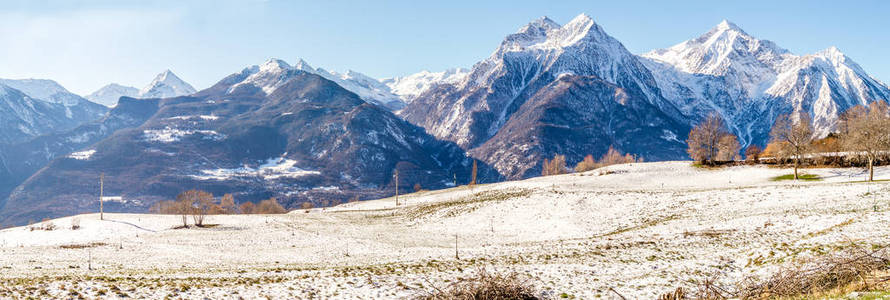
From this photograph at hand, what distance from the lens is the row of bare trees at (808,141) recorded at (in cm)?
6994

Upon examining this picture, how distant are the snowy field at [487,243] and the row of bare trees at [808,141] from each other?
14.8 feet

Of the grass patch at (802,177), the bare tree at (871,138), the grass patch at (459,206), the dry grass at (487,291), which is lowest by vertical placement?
the grass patch at (459,206)

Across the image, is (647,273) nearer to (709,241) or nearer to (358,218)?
(709,241)

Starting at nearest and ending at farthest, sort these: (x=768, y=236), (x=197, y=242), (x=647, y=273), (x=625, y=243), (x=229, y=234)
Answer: (x=647, y=273)
(x=768, y=236)
(x=625, y=243)
(x=197, y=242)
(x=229, y=234)

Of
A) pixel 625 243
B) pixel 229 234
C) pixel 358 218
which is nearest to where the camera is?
pixel 625 243

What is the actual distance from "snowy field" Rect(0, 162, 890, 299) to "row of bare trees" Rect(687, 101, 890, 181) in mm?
4516

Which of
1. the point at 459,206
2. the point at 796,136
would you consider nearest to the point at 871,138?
the point at 796,136

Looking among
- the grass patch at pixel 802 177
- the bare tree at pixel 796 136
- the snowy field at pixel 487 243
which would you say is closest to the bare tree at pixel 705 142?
the snowy field at pixel 487 243

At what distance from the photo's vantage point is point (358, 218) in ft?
261

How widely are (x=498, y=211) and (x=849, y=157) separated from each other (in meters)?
62.9

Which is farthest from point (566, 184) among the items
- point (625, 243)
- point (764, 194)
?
point (625, 243)

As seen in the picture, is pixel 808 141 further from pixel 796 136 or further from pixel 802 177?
pixel 802 177

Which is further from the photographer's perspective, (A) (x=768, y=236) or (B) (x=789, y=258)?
(A) (x=768, y=236)

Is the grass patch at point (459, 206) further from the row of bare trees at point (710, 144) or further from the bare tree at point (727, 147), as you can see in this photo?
the bare tree at point (727, 147)
